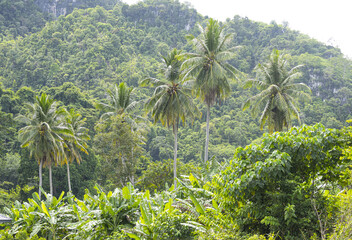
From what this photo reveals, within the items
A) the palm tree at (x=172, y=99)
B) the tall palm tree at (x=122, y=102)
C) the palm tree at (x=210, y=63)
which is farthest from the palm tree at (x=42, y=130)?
the palm tree at (x=210, y=63)

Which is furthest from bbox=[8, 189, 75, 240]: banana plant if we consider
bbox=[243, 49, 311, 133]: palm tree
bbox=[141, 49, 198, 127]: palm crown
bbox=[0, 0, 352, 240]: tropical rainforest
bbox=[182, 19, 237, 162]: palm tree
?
bbox=[243, 49, 311, 133]: palm tree

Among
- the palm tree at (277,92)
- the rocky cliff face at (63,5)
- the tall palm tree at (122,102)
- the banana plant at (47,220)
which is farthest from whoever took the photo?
the rocky cliff face at (63,5)

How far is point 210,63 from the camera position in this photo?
79.0 feet

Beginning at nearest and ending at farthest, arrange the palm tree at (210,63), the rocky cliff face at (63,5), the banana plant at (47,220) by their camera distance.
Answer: the banana plant at (47,220)
the palm tree at (210,63)
the rocky cliff face at (63,5)

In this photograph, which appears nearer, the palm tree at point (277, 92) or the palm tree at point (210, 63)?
the palm tree at point (277, 92)

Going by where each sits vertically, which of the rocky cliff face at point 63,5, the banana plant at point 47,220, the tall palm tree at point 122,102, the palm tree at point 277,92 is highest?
the rocky cliff face at point 63,5

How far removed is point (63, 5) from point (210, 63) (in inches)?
5200

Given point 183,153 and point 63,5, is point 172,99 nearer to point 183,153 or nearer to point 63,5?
point 183,153

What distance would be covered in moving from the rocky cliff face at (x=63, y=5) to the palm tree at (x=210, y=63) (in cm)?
12231

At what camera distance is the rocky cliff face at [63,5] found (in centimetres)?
13150

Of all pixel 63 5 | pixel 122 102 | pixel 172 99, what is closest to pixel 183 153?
pixel 122 102

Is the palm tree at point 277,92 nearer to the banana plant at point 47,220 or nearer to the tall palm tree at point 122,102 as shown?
the tall palm tree at point 122,102

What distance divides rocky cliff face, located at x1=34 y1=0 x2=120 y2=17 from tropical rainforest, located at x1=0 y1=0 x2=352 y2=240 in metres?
61.1

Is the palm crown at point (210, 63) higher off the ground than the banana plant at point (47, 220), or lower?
higher
